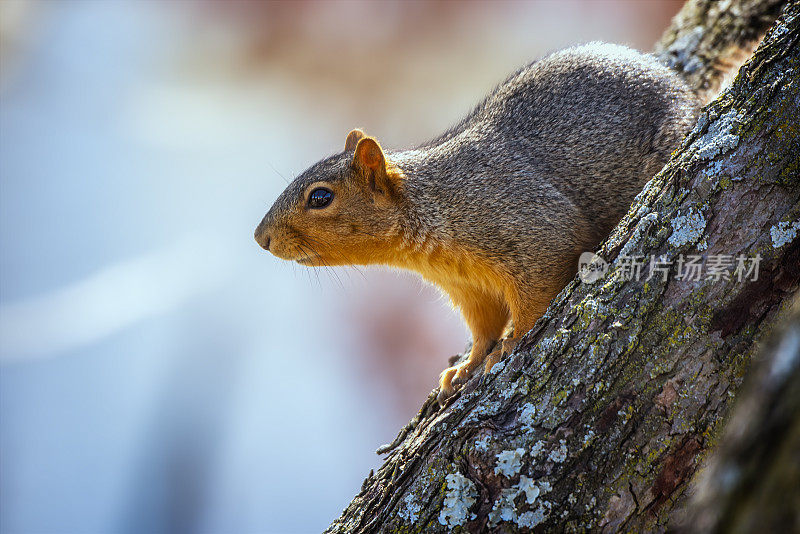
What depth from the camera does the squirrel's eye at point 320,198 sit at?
4254 millimetres

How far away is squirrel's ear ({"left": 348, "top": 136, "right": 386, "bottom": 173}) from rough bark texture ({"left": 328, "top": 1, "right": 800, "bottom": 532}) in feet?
6.47

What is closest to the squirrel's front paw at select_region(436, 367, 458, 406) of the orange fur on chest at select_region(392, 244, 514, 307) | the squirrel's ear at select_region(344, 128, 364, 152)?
the orange fur on chest at select_region(392, 244, 514, 307)

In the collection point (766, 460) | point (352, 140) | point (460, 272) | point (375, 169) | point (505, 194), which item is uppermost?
point (352, 140)

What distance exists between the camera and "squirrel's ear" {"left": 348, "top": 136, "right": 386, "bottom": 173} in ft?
13.7

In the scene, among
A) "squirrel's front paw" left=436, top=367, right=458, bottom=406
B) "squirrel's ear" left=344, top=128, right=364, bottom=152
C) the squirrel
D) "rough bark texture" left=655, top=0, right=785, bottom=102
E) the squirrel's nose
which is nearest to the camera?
"squirrel's front paw" left=436, top=367, right=458, bottom=406

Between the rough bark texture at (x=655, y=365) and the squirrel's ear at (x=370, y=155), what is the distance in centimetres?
197

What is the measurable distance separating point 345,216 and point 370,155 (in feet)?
1.35

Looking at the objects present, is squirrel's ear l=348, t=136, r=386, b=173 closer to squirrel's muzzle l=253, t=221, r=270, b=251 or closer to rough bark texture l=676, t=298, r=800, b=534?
squirrel's muzzle l=253, t=221, r=270, b=251

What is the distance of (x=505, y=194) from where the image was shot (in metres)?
3.99

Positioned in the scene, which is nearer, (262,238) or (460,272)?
(460,272)

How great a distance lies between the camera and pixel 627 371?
7.84 feet

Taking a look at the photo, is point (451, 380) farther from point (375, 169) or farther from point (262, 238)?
point (262, 238)

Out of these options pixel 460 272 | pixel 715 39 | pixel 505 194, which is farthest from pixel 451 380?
pixel 715 39

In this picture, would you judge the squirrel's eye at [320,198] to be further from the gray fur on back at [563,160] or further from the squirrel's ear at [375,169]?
the gray fur on back at [563,160]
